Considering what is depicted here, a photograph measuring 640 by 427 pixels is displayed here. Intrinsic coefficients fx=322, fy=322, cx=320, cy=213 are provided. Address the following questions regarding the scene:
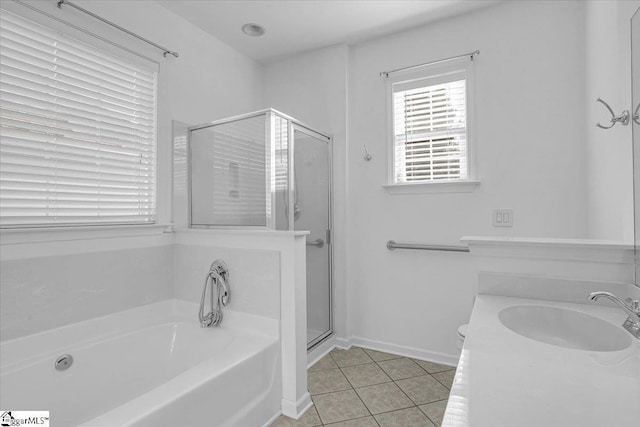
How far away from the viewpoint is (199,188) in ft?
7.79

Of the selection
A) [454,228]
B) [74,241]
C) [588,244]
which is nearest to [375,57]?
[454,228]

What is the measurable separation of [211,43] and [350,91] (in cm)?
122

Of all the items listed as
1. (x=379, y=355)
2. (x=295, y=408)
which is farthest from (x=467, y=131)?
(x=295, y=408)

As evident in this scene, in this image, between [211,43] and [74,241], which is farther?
[211,43]

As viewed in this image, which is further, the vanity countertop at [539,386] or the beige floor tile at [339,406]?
the beige floor tile at [339,406]

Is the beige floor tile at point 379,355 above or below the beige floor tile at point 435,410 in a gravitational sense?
below

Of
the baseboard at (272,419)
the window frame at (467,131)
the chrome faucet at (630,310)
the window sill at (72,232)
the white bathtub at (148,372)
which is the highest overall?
the window frame at (467,131)

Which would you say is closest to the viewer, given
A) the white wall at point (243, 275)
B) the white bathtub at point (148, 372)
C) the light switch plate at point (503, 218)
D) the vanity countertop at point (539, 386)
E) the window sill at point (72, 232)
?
the vanity countertop at point (539, 386)

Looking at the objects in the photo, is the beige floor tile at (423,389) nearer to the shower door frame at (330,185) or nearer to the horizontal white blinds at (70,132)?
the shower door frame at (330,185)

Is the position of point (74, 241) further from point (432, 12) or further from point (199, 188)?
point (432, 12)

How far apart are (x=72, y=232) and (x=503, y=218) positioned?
2.70 metres

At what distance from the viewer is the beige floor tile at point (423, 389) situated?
6.50 ft

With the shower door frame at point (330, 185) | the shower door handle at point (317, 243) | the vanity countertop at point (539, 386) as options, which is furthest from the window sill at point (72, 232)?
the vanity countertop at point (539, 386)

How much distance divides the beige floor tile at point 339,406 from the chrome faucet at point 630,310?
4.45 ft
